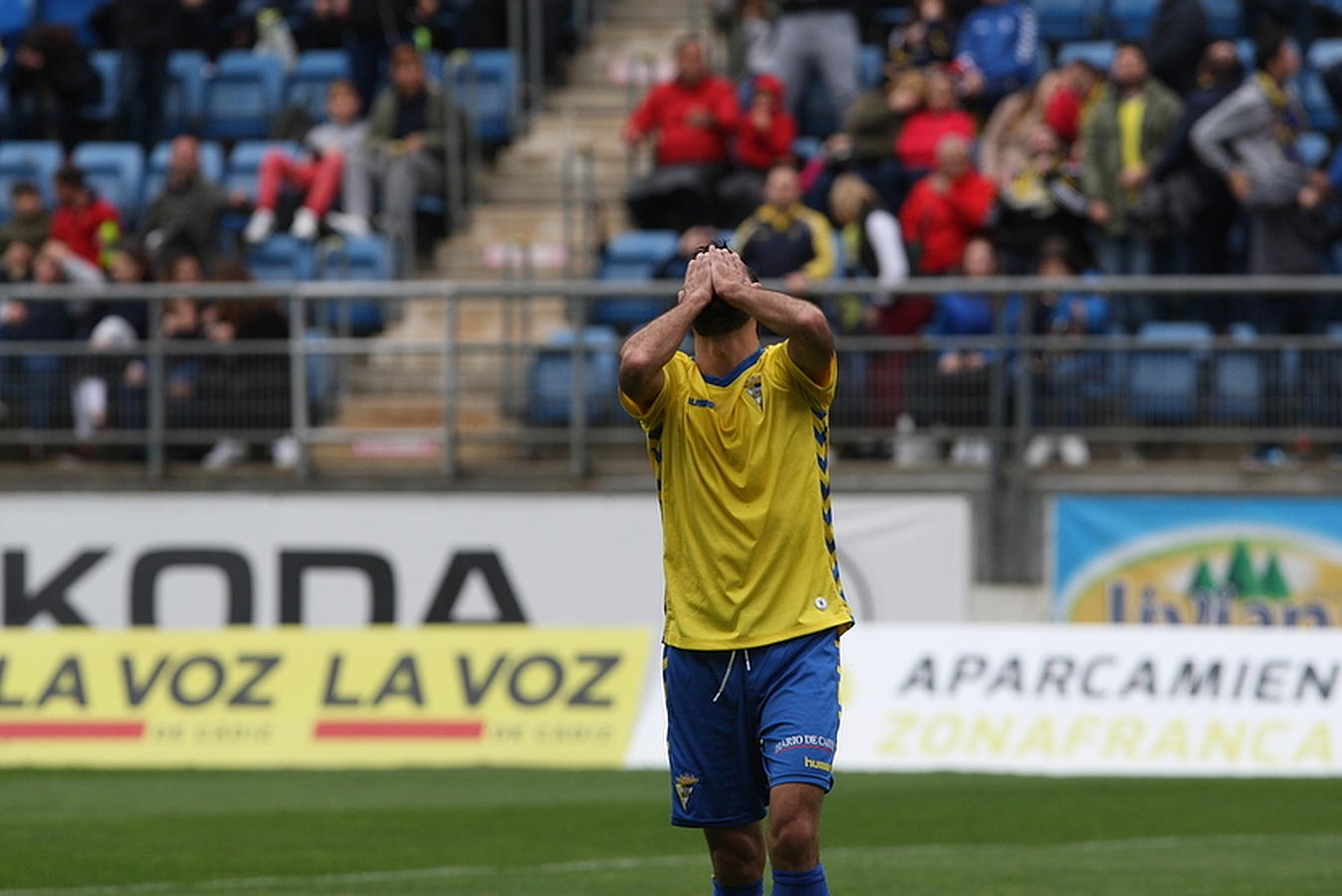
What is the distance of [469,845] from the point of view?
36.9 ft

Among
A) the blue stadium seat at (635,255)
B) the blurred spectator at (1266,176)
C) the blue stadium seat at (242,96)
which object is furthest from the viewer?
the blue stadium seat at (242,96)

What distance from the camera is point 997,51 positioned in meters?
18.9

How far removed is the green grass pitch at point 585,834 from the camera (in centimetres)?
998

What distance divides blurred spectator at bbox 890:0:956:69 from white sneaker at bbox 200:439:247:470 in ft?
20.0

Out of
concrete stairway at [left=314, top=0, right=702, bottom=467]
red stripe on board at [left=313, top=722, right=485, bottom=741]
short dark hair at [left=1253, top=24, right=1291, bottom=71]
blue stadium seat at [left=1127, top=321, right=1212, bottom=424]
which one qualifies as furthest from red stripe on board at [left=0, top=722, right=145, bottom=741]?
short dark hair at [left=1253, top=24, right=1291, bottom=71]

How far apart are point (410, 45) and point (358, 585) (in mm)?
5464

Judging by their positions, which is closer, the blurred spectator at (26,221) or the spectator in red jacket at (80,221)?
the blurred spectator at (26,221)

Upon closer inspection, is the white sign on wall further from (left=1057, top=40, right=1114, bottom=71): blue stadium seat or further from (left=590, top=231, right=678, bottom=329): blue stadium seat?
(left=1057, top=40, right=1114, bottom=71): blue stadium seat

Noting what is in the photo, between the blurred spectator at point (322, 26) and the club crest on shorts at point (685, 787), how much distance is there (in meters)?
15.9

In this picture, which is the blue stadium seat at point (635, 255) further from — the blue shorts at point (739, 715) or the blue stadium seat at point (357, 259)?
the blue shorts at point (739, 715)

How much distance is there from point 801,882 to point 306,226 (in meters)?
12.9

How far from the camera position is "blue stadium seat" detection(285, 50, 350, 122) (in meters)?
21.6

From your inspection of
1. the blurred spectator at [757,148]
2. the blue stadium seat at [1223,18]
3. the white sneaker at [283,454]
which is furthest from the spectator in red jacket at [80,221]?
the blue stadium seat at [1223,18]

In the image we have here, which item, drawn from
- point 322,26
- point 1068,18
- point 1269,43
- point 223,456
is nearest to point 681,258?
point 223,456
